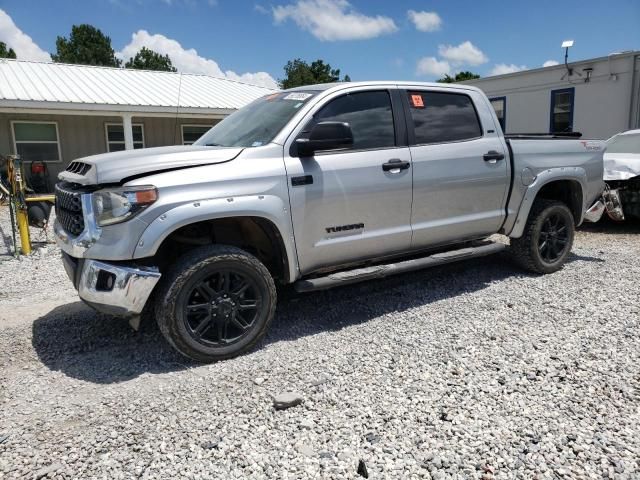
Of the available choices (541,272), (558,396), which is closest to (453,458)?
(558,396)

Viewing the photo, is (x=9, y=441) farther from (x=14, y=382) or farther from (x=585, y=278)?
(x=585, y=278)

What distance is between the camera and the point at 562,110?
1584 cm

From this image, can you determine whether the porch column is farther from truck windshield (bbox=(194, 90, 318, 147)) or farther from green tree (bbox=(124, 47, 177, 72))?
green tree (bbox=(124, 47, 177, 72))

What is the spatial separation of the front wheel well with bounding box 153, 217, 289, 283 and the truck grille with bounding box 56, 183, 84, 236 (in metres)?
0.57

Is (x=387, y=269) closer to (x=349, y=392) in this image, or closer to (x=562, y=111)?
(x=349, y=392)

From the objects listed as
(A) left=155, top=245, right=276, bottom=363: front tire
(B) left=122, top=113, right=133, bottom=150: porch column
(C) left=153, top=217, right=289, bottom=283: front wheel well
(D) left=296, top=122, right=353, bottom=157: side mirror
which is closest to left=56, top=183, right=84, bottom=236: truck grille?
(C) left=153, top=217, right=289, bottom=283: front wheel well

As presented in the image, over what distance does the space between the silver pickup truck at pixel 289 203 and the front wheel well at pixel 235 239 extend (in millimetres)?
11

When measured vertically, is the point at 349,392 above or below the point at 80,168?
below

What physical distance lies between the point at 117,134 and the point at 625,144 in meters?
14.7

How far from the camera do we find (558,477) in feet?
7.89

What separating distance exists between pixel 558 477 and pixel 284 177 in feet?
8.31

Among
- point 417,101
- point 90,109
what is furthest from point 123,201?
point 90,109

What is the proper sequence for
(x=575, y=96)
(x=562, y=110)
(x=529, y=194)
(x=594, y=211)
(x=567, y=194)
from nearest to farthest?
(x=529, y=194) → (x=567, y=194) → (x=594, y=211) → (x=575, y=96) → (x=562, y=110)

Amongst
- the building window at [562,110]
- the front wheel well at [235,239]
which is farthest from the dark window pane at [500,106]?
the front wheel well at [235,239]
